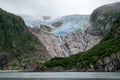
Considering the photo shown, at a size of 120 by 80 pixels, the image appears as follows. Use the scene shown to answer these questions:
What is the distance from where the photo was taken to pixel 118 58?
7864 inches

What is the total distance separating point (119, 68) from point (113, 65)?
14.4 ft

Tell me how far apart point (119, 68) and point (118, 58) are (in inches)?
240

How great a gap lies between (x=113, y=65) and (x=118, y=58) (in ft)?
14.9

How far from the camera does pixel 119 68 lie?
196 metres

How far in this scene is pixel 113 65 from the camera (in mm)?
199500
